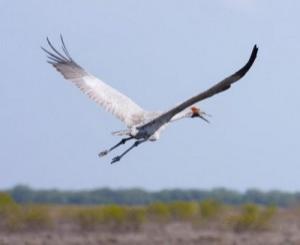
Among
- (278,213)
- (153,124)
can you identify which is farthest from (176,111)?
(278,213)

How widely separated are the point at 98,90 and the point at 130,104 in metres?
0.77

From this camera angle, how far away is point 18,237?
1949 inches

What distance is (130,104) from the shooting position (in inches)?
927

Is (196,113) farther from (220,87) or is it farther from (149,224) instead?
(149,224)

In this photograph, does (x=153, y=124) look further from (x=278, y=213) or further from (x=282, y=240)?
(x=278, y=213)

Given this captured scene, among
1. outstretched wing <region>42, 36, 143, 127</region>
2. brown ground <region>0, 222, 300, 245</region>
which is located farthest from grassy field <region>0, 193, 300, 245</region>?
outstretched wing <region>42, 36, 143, 127</region>

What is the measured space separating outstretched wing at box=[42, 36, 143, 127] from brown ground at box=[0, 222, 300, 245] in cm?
2100

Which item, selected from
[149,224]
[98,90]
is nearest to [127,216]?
[149,224]

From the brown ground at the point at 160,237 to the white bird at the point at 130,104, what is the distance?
21159 millimetres

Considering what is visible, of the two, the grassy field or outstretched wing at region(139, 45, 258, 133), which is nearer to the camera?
outstretched wing at region(139, 45, 258, 133)

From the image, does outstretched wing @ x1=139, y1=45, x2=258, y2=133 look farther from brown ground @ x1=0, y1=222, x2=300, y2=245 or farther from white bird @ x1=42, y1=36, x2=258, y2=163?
brown ground @ x1=0, y1=222, x2=300, y2=245

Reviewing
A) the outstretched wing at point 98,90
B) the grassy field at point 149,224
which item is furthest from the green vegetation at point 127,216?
the outstretched wing at point 98,90

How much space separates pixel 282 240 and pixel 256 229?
570 centimetres

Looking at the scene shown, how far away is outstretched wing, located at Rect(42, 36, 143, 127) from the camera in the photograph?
918 inches
